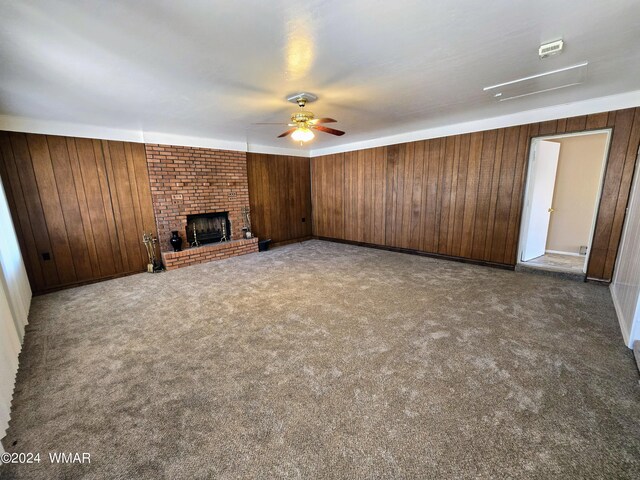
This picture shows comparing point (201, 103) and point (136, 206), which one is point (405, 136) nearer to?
point (201, 103)

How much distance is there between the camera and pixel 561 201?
A: 5098mm

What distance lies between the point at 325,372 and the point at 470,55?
293 cm

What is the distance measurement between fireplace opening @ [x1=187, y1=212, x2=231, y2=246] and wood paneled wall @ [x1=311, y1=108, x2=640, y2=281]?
9.22 feet

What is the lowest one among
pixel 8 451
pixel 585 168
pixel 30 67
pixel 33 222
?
pixel 8 451

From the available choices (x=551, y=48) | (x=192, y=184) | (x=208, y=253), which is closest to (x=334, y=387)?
(x=551, y=48)

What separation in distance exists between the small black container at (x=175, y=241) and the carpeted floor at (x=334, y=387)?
64.8 inches

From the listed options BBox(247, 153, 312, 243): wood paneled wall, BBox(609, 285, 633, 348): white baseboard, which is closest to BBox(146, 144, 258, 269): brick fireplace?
BBox(247, 153, 312, 243): wood paneled wall

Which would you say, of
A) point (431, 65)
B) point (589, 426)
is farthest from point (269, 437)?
point (431, 65)

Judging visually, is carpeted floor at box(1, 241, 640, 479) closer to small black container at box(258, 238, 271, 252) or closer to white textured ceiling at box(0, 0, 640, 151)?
white textured ceiling at box(0, 0, 640, 151)

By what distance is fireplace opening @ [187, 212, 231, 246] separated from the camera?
211 inches

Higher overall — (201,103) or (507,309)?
(201,103)

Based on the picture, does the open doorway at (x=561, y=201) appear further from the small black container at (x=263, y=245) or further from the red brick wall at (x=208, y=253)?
the red brick wall at (x=208, y=253)

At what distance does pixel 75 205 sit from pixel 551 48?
6.22 metres

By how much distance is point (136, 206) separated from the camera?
4.63 meters
